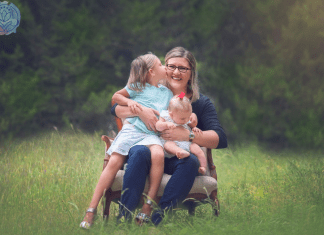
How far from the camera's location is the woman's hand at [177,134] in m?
3.02

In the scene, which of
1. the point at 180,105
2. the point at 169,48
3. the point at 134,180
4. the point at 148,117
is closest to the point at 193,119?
the point at 180,105

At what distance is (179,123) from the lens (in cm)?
302

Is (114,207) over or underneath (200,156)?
underneath

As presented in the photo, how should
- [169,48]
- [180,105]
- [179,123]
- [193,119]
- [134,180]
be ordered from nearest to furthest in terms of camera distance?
[134,180] → [180,105] → [179,123] → [193,119] → [169,48]

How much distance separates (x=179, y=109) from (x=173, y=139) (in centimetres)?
25

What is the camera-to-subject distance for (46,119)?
7570 mm

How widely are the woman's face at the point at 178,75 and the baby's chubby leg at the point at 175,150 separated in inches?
20.6

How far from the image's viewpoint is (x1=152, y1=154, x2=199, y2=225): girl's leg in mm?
2832

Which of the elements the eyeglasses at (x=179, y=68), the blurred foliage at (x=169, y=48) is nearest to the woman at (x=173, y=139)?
the eyeglasses at (x=179, y=68)

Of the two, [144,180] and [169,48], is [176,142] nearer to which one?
[144,180]

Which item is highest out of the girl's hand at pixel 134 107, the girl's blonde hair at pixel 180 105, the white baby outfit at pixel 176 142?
the girl's blonde hair at pixel 180 105

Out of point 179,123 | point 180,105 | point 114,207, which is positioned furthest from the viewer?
point 114,207

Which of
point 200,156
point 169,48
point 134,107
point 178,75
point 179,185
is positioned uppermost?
point 169,48

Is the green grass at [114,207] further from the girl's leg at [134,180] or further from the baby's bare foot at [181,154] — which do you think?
the baby's bare foot at [181,154]
